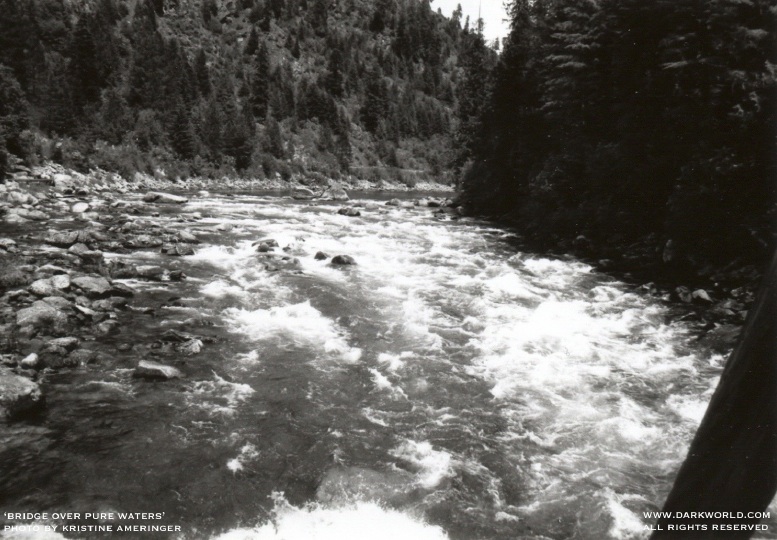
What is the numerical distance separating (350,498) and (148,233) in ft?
57.6

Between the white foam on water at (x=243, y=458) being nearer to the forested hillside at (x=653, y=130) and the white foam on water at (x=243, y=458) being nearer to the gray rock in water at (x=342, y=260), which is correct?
the gray rock in water at (x=342, y=260)

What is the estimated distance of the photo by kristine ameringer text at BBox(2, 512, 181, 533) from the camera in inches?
202

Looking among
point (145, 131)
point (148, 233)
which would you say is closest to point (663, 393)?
point (148, 233)

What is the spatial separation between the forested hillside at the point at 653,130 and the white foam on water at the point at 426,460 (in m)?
11.1

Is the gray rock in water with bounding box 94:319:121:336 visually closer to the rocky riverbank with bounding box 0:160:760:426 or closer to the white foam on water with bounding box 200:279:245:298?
the rocky riverbank with bounding box 0:160:760:426

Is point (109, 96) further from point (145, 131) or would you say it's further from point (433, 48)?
point (433, 48)

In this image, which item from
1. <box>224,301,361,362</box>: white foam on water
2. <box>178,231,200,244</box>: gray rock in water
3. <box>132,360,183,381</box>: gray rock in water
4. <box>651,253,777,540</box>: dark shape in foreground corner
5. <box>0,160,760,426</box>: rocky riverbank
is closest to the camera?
<box>651,253,777,540</box>: dark shape in foreground corner

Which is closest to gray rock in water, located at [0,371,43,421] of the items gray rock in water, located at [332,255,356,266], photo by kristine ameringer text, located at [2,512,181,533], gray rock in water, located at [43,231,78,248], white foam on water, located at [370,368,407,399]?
photo by kristine ameringer text, located at [2,512,181,533]

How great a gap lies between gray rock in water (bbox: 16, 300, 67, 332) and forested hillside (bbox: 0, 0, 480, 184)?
26537 millimetres

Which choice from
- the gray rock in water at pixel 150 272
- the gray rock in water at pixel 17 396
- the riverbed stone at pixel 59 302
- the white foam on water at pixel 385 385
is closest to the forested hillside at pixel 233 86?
Answer: the gray rock in water at pixel 150 272

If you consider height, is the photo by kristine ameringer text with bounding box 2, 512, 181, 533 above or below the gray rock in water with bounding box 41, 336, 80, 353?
below

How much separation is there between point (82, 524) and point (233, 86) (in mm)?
96434

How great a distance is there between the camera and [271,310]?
1202 cm

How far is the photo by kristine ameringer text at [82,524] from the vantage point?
5141 mm
